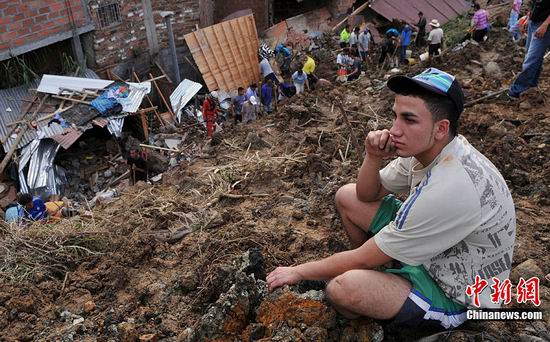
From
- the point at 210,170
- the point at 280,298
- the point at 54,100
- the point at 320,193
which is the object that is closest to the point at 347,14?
the point at 54,100

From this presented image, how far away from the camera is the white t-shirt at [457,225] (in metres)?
2.03

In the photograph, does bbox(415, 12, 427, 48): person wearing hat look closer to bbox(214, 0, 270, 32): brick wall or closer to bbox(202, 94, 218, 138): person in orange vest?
bbox(214, 0, 270, 32): brick wall

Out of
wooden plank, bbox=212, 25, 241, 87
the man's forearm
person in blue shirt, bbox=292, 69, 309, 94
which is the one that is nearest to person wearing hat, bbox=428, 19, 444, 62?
person in blue shirt, bbox=292, 69, 309, 94

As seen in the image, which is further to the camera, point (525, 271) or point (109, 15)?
point (109, 15)

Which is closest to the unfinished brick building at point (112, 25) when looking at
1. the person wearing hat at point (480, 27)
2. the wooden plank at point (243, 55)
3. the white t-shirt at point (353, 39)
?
the wooden plank at point (243, 55)

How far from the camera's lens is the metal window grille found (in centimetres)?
1095

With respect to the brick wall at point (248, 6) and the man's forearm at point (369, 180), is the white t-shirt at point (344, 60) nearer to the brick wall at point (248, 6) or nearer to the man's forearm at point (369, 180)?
the brick wall at point (248, 6)

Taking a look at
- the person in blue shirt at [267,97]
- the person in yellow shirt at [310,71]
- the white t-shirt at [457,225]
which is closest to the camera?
the white t-shirt at [457,225]

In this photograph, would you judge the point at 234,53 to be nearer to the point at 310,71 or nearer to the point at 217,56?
the point at 217,56

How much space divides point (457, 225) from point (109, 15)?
35.9 feet

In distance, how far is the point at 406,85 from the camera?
212cm

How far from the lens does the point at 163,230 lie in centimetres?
448

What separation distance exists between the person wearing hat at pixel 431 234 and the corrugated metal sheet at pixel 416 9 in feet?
50.9

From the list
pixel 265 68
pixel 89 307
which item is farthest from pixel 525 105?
pixel 265 68
